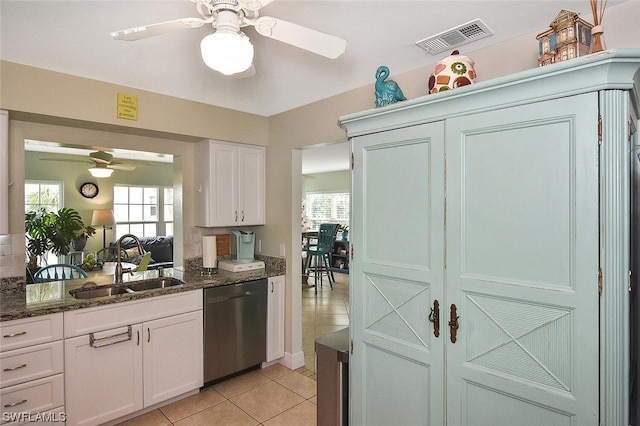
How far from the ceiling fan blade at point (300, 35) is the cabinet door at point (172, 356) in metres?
2.18

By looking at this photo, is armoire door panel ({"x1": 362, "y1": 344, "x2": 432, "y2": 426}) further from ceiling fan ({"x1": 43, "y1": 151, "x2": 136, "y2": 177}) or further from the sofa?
the sofa

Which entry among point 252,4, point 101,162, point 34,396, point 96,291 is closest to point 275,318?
point 96,291

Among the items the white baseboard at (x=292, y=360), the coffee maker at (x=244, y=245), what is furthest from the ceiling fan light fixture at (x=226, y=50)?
the white baseboard at (x=292, y=360)

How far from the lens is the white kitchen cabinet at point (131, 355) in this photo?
2.26 meters

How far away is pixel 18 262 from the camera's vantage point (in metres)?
2.50

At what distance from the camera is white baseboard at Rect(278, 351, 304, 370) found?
132 inches

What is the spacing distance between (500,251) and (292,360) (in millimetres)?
2540

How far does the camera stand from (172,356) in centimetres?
269

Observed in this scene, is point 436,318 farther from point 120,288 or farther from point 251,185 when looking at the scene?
point 120,288

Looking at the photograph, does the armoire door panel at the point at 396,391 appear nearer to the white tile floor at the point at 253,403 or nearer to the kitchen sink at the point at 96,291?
the white tile floor at the point at 253,403

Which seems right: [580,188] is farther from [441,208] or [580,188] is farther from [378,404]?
[378,404]

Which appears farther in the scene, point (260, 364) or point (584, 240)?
point (260, 364)

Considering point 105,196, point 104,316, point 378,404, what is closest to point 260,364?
point 104,316

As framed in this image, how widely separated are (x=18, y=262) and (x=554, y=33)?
11.2ft
